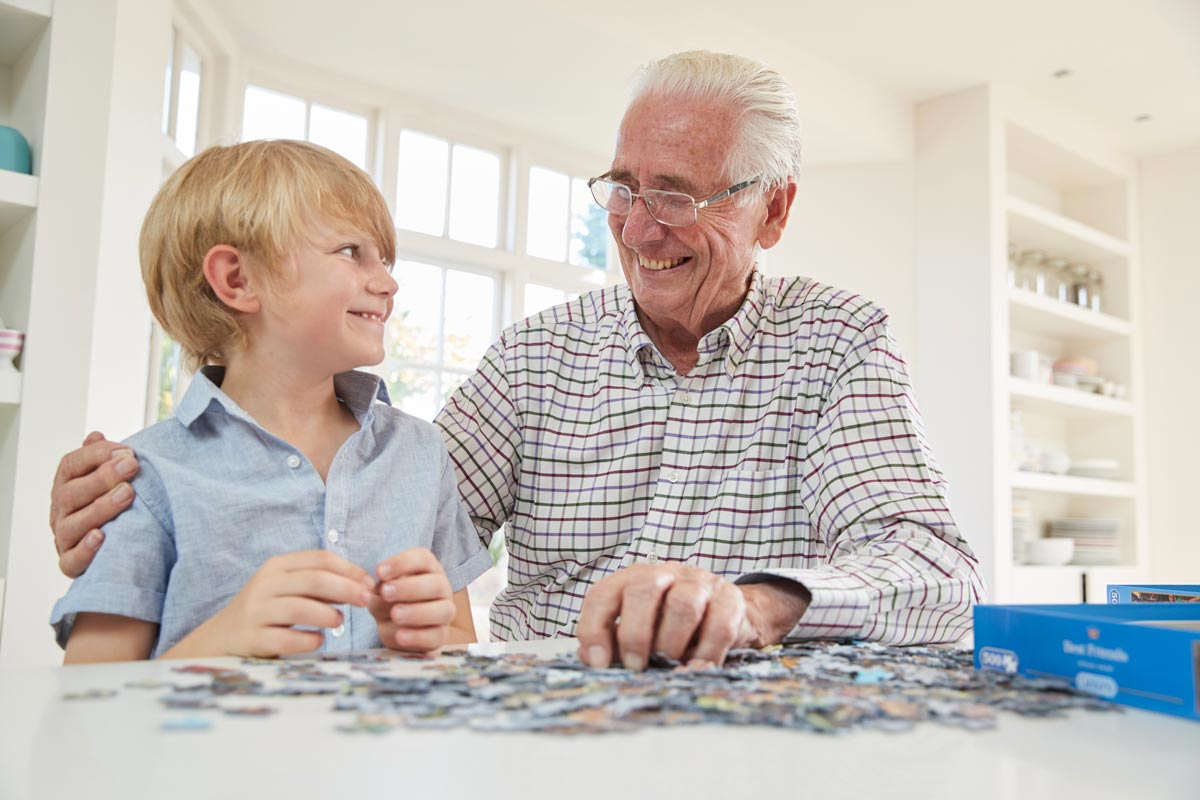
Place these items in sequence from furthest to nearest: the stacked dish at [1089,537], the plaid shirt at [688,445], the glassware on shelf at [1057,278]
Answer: the glassware on shelf at [1057,278], the stacked dish at [1089,537], the plaid shirt at [688,445]

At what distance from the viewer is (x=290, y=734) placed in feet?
2.15

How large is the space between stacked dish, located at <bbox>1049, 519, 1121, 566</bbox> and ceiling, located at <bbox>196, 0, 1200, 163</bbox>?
2.42 meters

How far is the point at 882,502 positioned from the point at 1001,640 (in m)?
0.51

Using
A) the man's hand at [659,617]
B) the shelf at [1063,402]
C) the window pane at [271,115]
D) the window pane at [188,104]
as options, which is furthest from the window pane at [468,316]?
the man's hand at [659,617]

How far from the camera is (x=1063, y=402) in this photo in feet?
19.6

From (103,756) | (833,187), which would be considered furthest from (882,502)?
(833,187)

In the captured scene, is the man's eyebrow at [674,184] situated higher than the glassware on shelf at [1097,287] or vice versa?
the glassware on shelf at [1097,287]

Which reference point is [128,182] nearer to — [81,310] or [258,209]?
[81,310]

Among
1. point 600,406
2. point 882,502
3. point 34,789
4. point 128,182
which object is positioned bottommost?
point 34,789

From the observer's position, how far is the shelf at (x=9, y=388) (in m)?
2.67

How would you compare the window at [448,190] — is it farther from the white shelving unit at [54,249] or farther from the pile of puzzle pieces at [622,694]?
the pile of puzzle pieces at [622,694]

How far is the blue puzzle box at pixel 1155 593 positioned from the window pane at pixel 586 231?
14.7 ft

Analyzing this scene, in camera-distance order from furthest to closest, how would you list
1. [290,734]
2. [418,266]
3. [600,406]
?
1. [418,266]
2. [600,406]
3. [290,734]

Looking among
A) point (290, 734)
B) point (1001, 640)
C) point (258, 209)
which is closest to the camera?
point (290, 734)
